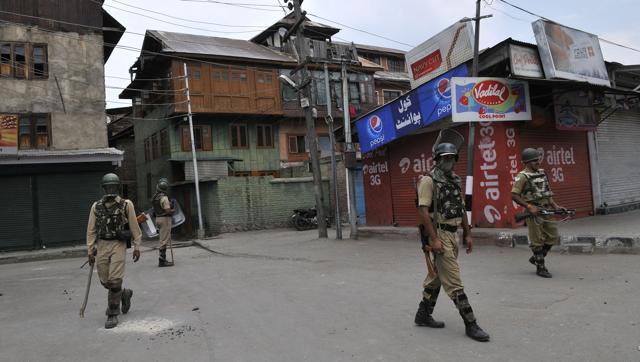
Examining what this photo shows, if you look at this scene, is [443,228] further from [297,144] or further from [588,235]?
[297,144]

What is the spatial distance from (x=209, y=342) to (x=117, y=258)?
206 centimetres

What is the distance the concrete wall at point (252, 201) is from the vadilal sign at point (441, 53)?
10.2 meters

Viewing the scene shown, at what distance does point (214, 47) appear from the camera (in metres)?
28.4

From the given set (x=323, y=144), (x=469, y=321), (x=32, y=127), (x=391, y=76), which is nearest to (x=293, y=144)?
(x=323, y=144)

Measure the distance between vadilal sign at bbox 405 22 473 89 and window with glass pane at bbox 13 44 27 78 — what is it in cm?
1489

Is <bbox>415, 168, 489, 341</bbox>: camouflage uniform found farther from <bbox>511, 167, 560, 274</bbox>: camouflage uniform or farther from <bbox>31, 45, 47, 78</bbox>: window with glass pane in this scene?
<bbox>31, 45, 47, 78</bbox>: window with glass pane

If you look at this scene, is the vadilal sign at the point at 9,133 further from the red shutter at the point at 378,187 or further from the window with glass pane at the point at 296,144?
the window with glass pane at the point at 296,144

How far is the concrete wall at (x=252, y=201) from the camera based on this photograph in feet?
74.8

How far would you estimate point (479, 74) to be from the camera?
11742 mm

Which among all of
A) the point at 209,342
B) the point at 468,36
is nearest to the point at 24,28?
the point at 468,36

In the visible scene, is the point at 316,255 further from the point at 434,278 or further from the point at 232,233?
the point at 232,233

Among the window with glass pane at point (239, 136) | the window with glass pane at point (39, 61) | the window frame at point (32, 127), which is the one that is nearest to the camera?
the window frame at point (32, 127)

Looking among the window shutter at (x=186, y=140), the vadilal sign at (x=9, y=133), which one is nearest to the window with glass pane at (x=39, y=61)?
the vadilal sign at (x=9, y=133)

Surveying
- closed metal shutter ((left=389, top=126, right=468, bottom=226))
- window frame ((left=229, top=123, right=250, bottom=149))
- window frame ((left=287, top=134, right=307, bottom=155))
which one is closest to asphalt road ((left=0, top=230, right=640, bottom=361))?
closed metal shutter ((left=389, top=126, right=468, bottom=226))
